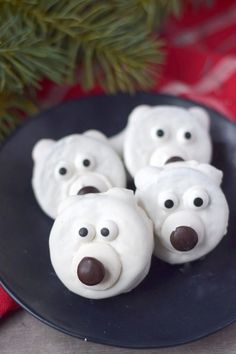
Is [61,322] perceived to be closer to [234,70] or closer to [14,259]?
[14,259]

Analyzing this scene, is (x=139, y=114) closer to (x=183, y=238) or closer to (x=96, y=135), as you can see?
(x=96, y=135)

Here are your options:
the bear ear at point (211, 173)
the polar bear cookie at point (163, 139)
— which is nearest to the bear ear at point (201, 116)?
the polar bear cookie at point (163, 139)

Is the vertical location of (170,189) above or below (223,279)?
above

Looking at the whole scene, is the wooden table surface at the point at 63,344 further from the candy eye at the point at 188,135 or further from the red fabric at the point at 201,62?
the red fabric at the point at 201,62

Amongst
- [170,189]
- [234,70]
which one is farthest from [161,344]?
[234,70]

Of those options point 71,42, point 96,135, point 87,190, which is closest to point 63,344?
Result: point 87,190
